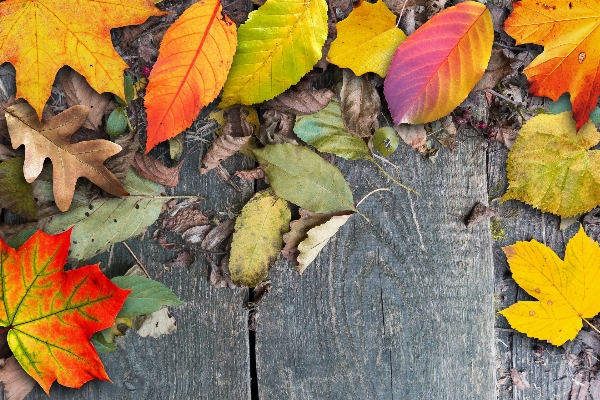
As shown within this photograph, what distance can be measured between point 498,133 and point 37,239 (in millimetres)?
1317

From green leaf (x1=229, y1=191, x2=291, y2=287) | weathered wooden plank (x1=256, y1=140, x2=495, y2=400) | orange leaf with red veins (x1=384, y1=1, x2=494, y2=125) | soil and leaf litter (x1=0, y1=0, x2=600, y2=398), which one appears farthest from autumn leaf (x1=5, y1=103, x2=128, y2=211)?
orange leaf with red veins (x1=384, y1=1, x2=494, y2=125)

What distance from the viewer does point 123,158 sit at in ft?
4.58

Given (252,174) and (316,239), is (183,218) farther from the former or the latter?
(316,239)

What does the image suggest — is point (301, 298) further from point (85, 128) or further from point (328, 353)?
point (85, 128)

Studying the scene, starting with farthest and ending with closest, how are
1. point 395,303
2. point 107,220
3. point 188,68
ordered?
1. point 395,303
2. point 107,220
3. point 188,68

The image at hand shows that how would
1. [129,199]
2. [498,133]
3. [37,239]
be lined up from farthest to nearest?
[498,133] → [129,199] → [37,239]

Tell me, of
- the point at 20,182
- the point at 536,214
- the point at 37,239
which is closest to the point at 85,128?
the point at 20,182

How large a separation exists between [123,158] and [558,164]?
4.05ft

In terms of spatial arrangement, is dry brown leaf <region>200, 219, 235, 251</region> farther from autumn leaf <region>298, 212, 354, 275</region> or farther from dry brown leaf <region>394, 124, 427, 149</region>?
dry brown leaf <region>394, 124, 427, 149</region>

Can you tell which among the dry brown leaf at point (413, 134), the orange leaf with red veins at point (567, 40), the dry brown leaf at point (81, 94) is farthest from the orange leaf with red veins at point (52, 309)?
the orange leaf with red veins at point (567, 40)

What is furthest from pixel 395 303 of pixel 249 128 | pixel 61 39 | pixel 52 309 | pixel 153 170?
pixel 61 39

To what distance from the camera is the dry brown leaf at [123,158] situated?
139 cm

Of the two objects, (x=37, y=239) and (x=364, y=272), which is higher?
(x=37, y=239)

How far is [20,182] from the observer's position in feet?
4.47
